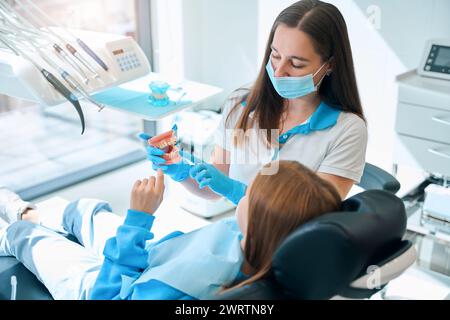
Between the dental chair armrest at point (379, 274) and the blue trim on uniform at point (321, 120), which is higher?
the blue trim on uniform at point (321, 120)

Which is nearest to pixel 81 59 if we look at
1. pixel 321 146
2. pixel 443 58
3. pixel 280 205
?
pixel 321 146

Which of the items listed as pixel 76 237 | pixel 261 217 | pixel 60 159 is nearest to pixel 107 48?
pixel 76 237

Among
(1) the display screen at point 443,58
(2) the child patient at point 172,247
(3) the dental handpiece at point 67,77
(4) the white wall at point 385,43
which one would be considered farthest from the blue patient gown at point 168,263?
(4) the white wall at point 385,43

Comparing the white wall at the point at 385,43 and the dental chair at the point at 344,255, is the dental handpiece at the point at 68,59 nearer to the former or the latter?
the dental chair at the point at 344,255

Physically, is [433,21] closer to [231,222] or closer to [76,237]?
[231,222]

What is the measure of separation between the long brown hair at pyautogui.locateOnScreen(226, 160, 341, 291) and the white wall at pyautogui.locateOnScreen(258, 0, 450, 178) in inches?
68.0

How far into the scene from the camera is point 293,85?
1792 millimetres

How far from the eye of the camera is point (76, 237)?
6.95 feet

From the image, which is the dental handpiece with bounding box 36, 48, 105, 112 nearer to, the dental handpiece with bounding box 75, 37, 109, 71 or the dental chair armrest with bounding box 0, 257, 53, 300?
the dental handpiece with bounding box 75, 37, 109, 71

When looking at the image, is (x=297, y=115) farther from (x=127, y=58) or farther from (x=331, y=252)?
(x=331, y=252)

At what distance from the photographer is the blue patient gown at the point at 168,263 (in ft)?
4.68

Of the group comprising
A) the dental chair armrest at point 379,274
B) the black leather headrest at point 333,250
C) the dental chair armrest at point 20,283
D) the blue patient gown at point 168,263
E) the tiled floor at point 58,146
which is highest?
the black leather headrest at point 333,250

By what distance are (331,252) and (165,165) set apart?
0.75 metres

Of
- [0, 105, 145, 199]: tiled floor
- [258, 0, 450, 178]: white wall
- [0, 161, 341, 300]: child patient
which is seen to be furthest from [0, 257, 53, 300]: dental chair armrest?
[258, 0, 450, 178]: white wall
